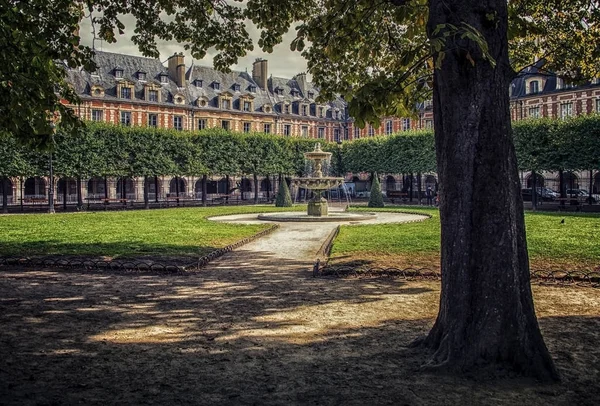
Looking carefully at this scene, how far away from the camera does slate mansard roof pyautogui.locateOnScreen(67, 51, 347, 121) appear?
48.3 m

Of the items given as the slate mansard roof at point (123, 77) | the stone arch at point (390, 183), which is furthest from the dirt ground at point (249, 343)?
the stone arch at point (390, 183)

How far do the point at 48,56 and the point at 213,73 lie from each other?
Answer: 52.0 m

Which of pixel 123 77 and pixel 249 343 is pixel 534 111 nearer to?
pixel 123 77

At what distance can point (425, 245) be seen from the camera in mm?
12242

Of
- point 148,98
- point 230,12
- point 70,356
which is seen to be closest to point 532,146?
point 230,12

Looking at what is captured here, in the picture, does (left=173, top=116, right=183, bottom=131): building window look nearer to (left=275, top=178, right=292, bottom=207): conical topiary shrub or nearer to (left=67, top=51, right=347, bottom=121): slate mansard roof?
(left=67, top=51, right=347, bottom=121): slate mansard roof

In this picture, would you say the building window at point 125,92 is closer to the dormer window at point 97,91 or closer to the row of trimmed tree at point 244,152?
the dormer window at point 97,91

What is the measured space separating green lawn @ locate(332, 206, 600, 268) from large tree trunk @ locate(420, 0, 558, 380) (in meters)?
5.20

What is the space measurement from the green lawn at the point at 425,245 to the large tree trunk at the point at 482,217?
5.20 meters

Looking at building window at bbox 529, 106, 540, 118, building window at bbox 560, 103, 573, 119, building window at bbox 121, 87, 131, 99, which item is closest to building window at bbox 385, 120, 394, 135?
building window at bbox 529, 106, 540, 118

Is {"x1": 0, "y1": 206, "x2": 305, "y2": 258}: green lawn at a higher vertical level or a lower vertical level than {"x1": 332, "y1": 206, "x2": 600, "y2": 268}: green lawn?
higher

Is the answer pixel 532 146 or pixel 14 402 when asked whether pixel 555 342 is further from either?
pixel 532 146

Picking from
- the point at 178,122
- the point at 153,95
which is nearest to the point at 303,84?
the point at 178,122

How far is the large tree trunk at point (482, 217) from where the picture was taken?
4.20 m
